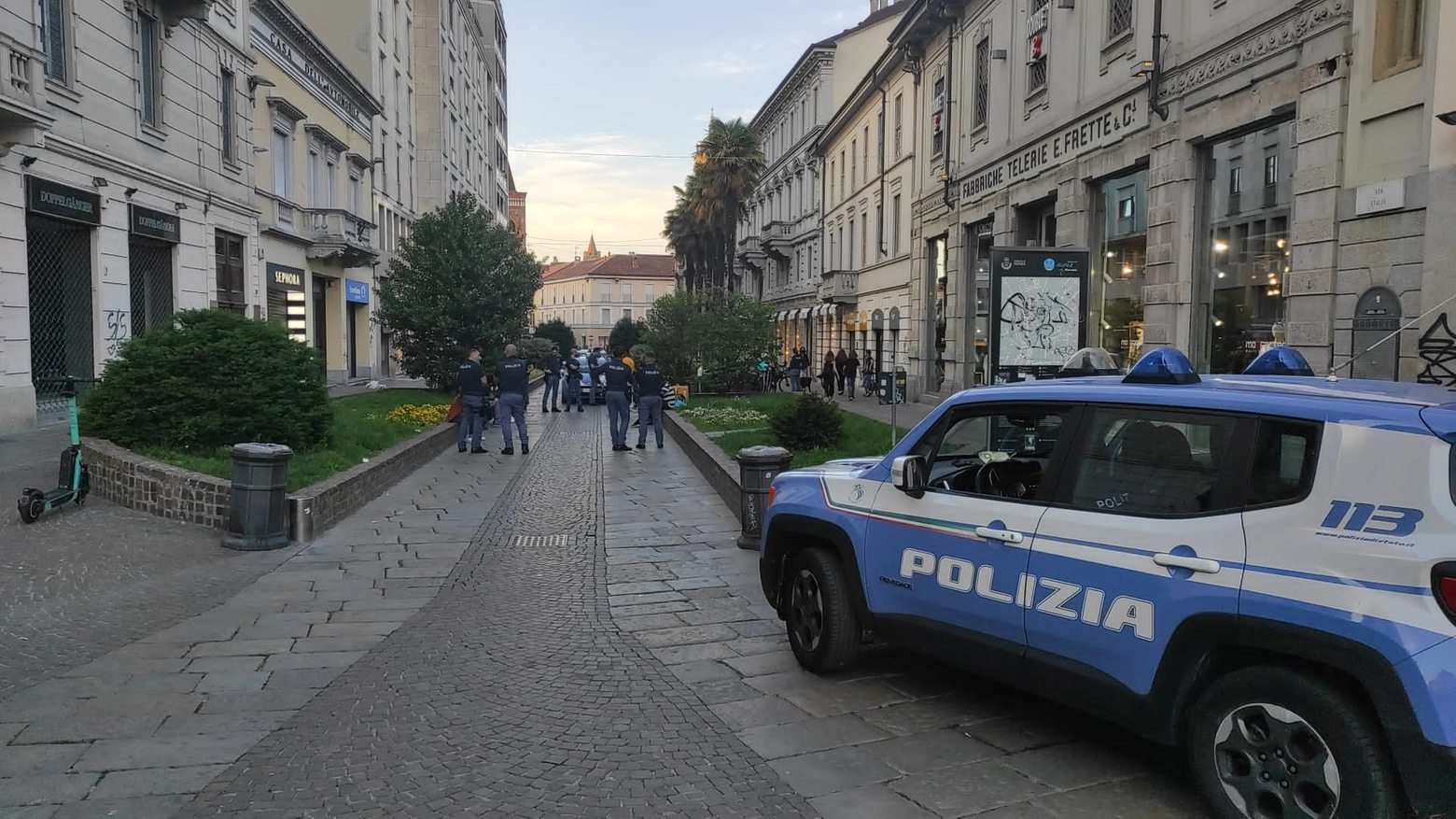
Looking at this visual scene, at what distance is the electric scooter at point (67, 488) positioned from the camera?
28.3 ft

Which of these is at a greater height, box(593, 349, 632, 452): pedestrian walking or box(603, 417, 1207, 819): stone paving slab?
box(593, 349, 632, 452): pedestrian walking

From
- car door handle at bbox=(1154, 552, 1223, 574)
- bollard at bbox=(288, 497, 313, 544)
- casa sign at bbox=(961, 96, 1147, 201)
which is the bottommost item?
bollard at bbox=(288, 497, 313, 544)

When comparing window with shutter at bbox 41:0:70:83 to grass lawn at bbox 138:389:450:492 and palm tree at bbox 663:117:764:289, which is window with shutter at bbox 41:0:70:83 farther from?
palm tree at bbox 663:117:764:289

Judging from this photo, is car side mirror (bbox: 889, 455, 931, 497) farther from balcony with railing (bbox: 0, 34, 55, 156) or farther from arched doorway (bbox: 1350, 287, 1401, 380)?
balcony with railing (bbox: 0, 34, 55, 156)

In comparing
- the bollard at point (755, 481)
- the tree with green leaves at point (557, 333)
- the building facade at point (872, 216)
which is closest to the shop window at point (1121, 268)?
the bollard at point (755, 481)

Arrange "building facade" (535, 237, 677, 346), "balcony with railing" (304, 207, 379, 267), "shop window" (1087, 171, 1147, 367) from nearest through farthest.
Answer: "shop window" (1087, 171, 1147, 367) < "balcony with railing" (304, 207, 379, 267) < "building facade" (535, 237, 677, 346)

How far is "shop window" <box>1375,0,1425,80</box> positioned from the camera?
30.1ft

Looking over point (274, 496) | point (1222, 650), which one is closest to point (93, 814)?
point (1222, 650)

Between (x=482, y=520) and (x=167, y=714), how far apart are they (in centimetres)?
565

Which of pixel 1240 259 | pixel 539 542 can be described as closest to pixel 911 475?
pixel 539 542

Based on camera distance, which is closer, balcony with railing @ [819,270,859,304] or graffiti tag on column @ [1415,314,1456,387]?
graffiti tag on column @ [1415,314,1456,387]

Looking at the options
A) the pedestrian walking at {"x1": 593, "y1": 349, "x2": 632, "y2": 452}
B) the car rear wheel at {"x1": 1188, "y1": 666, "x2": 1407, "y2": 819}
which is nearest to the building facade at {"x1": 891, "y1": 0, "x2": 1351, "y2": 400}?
the pedestrian walking at {"x1": 593, "y1": 349, "x2": 632, "y2": 452}

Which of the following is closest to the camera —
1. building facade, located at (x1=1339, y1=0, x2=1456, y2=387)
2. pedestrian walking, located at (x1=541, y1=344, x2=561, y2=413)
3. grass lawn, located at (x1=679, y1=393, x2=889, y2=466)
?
building facade, located at (x1=1339, y1=0, x2=1456, y2=387)

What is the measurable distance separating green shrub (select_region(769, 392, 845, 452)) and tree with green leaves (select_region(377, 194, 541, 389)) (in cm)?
1367
